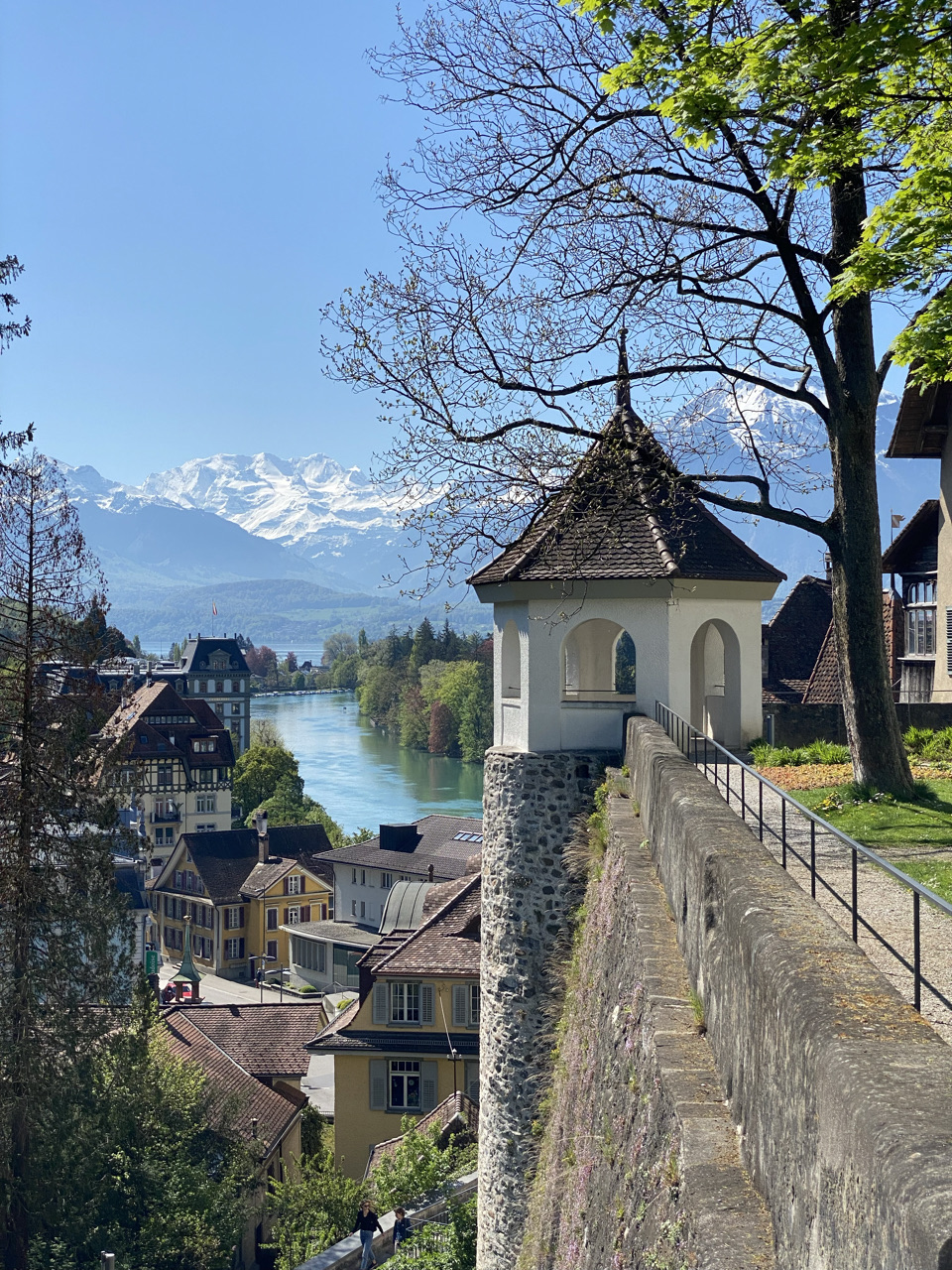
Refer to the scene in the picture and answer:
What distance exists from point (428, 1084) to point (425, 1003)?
2366mm

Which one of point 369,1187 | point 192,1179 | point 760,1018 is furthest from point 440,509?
point 369,1187

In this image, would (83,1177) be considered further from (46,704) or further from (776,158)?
(776,158)

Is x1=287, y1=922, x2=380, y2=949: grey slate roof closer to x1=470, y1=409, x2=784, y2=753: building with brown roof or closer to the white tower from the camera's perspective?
the white tower

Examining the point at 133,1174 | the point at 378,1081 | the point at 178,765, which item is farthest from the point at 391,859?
the point at 133,1174

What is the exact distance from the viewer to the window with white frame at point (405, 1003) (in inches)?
1280

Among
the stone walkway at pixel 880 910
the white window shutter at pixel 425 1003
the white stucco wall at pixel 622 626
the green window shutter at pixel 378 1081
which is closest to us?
the stone walkway at pixel 880 910

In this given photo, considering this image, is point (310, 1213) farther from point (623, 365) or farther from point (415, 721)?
point (415, 721)

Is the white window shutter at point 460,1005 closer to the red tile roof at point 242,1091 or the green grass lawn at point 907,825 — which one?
the red tile roof at point 242,1091

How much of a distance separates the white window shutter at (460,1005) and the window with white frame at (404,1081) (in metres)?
1.82

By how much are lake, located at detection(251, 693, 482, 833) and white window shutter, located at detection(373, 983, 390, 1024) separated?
47.8m

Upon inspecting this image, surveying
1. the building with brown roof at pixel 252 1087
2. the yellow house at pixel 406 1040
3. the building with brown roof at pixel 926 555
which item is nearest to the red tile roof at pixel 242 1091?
the building with brown roof at pixel 252 1087

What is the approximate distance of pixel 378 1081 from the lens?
33.0 m

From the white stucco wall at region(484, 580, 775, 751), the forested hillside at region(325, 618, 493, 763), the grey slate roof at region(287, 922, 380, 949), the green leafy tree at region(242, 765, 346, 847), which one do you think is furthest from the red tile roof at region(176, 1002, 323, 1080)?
the forested hillside at region(325, 618, 493, 763)

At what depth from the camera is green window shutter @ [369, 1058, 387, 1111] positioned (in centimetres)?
3294
